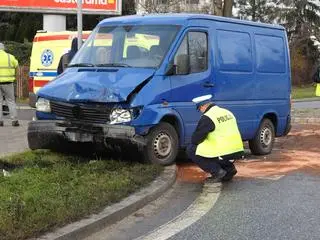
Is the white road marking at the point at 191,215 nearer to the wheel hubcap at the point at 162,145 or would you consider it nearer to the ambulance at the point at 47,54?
the wheel hubcap at the point at 162,145

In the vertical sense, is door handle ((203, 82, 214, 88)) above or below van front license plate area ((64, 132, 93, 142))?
above

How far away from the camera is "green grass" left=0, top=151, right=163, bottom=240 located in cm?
584

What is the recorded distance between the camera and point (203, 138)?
8477 millimetres

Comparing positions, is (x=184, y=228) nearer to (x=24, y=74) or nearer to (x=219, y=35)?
(x=219, y=35)

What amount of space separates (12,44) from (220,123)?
23.8 metres

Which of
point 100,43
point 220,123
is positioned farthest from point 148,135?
point 100,43

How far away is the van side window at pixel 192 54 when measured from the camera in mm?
9312

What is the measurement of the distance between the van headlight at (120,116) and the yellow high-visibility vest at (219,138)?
105 cm

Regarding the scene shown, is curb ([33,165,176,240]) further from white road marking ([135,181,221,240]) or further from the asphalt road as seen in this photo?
the asphalt road

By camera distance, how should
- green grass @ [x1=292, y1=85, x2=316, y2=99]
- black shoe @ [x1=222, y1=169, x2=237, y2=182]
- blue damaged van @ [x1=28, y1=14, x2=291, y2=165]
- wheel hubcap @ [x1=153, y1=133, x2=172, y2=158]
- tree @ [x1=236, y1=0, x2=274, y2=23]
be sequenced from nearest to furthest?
black shoe @ [x1=222, y1=169, x2=237, y2=182], blue damaged van @ [x1=28, y1=14, x2=291, y2=165], wheel hubcap @ [x1=153, y1=133, x2=172, y2=158], green grass @ [x1=292, y1=85, x2=316, y2=99], tree @ [x1=236, y1=0, x2=274, y2=23]

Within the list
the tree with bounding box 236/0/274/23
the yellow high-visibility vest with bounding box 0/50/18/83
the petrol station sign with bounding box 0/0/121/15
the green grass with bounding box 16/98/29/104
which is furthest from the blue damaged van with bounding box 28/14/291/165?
the tree with bounding box 236/0/274/23

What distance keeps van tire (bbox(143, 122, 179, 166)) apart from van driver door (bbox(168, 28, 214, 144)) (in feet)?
1.06

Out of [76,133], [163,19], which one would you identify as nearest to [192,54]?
[163,19]

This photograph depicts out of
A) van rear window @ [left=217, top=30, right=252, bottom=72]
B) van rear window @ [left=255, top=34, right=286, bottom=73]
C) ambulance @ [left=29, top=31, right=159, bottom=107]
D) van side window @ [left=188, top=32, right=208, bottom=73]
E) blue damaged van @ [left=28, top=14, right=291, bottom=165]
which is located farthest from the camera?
ambulance @ [left=29, top=31, right=159, bottom=107]
